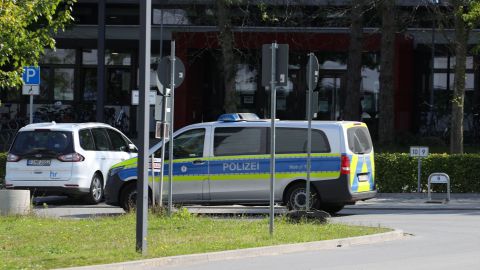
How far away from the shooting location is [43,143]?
2005cm

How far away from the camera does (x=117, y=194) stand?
18.3 m

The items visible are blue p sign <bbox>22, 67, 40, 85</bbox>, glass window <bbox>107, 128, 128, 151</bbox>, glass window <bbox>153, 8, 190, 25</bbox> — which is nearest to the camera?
glass window <bbox>107, 128, 128, 151</bbox>

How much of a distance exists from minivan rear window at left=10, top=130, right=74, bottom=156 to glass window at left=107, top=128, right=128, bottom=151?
5.94 feet

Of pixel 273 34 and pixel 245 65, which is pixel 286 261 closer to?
pixel 273 34

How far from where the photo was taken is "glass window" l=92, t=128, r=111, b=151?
68.5 feet

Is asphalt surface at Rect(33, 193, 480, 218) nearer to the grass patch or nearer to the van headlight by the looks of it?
the van headlight

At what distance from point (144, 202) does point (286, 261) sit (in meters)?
2.09

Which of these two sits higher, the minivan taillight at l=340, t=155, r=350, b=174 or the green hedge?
the minivan taillight at l=340, t=155, r=350, b=174

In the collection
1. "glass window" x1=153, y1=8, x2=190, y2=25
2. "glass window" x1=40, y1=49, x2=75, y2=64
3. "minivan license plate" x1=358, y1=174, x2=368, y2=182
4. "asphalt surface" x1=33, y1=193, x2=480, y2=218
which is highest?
"glass window" x1=153, y1=8, x2=190, y2=25

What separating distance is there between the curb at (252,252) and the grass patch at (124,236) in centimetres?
20

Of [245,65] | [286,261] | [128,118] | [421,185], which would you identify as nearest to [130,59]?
[128,118]

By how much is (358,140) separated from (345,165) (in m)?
0.84

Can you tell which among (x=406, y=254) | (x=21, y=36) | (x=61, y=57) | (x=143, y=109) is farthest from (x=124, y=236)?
(x=61, y=57)

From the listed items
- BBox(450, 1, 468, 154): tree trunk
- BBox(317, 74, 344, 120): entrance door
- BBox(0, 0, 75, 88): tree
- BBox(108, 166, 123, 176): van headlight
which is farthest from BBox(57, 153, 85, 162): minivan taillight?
BBox(317, 74, 344, 120): entrance door
